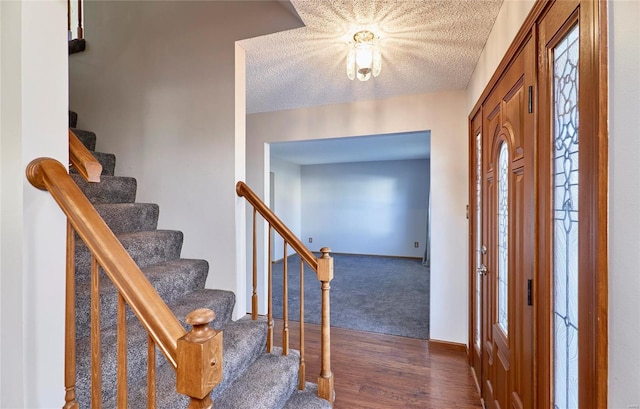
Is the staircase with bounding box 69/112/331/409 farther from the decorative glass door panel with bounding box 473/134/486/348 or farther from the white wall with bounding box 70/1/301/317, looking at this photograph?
the decorative glass door panel with bounding box 473/134/486/348

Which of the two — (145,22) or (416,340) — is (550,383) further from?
(145,22)

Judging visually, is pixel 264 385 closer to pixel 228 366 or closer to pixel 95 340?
pixel 228 366

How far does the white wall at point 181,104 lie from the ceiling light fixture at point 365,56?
44cm

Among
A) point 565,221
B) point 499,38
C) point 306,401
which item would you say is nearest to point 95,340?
point 306,401

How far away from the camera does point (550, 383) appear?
1017 mm

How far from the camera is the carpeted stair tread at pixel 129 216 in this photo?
184 centimetres

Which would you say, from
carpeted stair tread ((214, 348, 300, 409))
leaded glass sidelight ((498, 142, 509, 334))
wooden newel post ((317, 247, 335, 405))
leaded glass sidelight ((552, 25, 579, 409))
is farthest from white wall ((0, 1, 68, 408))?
leaded glass sidelight ((498, 142, 509, 334))

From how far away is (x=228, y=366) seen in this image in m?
1.49

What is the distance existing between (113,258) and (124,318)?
174 millimetres

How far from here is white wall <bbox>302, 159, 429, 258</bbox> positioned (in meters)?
6.70

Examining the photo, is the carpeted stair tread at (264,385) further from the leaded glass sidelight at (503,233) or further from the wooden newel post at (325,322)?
the leaded glass sidelight at (503,233)

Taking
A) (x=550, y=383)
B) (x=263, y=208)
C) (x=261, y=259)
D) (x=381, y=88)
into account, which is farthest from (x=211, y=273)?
(x=381, y=88)

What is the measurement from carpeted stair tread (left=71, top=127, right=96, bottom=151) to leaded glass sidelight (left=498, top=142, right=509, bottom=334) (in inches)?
116

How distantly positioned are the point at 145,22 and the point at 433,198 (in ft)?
9.23
